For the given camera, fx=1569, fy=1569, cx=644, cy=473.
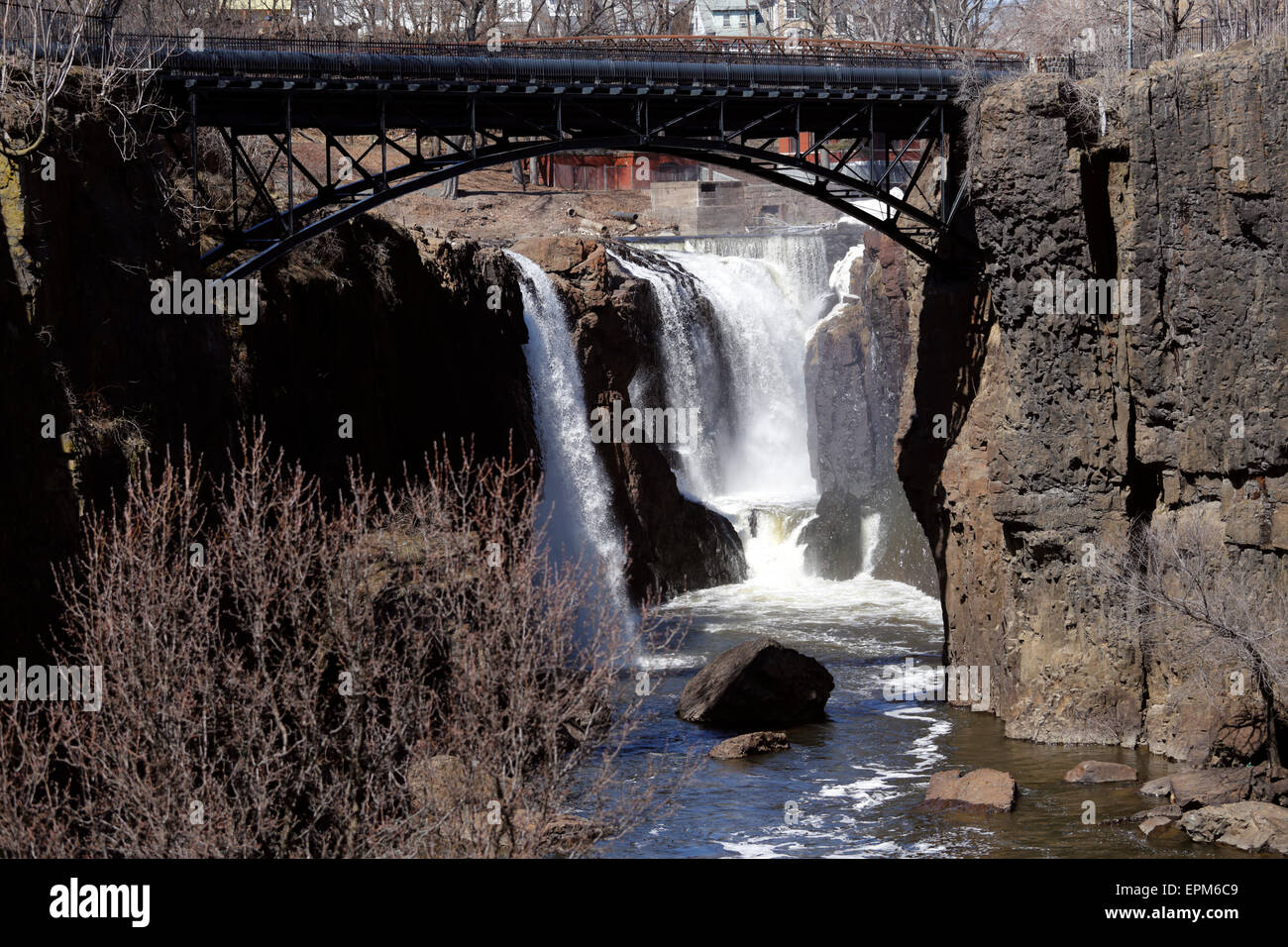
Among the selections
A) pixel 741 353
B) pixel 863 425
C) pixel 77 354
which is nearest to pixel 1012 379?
pixel 77 354

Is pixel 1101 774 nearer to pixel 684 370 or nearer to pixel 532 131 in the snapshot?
pixel 532 131

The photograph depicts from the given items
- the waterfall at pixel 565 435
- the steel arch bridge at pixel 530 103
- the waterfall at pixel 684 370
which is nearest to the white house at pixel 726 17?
the waterfall at pixel 684 370

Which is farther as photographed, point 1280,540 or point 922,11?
point 922,11

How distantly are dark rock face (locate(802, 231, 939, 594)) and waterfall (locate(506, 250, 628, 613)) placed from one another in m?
6.42

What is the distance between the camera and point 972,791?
22438mm

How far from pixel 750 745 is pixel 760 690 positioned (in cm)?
203

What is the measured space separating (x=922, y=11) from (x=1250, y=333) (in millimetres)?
52630

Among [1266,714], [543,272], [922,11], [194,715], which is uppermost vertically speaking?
[922,11]

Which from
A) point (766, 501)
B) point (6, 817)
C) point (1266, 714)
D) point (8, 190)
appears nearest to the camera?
point (6, 817)

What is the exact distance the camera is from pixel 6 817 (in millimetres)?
14977

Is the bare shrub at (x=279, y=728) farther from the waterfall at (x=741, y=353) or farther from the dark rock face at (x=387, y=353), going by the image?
the waterfall at (x=741, y=353)

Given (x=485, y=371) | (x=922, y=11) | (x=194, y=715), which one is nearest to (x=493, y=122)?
(x=485, y=371)

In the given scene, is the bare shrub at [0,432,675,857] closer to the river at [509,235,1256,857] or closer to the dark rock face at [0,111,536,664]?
the dark rock face at [0,111,536,664]

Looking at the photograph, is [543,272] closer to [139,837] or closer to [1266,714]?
[1266,714]
